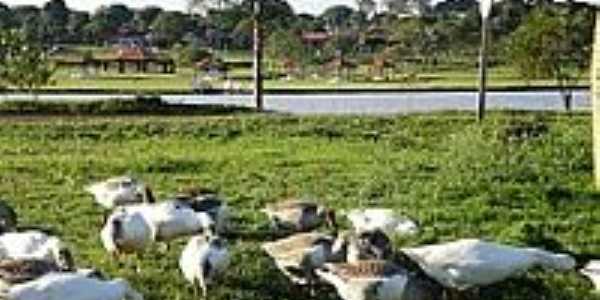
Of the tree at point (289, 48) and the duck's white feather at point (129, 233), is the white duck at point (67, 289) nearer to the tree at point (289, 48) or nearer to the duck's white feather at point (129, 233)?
the duck's white feather at point (129, 233)

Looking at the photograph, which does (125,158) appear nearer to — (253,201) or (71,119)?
(253,201)

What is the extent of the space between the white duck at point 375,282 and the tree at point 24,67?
33919 mm

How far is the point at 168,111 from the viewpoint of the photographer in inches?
1366

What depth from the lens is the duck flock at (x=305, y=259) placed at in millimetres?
9070

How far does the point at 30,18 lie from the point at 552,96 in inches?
2092

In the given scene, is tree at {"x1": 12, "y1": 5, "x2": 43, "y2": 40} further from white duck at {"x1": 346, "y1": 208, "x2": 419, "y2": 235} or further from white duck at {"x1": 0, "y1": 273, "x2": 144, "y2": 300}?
white duck at {"x1": 0, "y1": 273, "x2": 144, "y2": 300}

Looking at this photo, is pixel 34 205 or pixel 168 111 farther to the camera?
pixel 168 111

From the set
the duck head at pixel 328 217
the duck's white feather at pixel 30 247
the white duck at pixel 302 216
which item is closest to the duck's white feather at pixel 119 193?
the white duck at pixel 302 216

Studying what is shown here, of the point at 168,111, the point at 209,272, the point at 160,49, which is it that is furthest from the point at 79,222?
the point at 160,49

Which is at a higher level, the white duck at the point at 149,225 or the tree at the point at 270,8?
the tree at the point at 270,8

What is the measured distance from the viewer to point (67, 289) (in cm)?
882

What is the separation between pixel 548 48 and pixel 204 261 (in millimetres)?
35448

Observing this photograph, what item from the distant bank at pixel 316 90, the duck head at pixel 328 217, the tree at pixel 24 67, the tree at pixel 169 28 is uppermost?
the tree at pixel 169 28

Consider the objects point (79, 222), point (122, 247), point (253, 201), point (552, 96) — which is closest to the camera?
point (122, 247)
